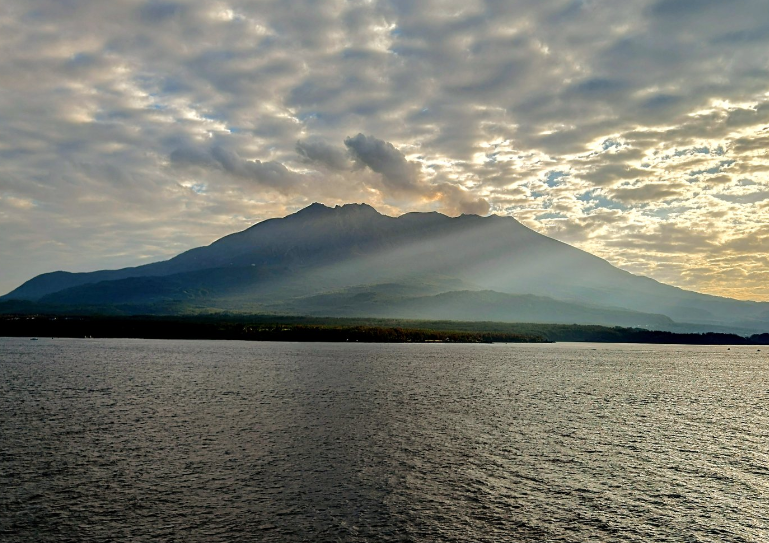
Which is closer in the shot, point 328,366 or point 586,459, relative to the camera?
point 586,459


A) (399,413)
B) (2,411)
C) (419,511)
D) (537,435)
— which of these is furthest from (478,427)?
(2,411)

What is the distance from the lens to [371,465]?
47.1m

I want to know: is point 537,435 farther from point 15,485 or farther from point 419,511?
point 15,485

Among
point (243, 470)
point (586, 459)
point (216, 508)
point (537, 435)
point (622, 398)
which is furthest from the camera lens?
point (622, 398)

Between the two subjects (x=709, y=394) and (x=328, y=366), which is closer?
(x=709, y=394)

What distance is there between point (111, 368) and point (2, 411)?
61.2m

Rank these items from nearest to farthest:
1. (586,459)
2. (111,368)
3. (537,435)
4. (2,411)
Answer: (586,459)
(537,435)
(2,411)
(111,368)

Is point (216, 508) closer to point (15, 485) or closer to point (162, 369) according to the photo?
point (15, 485)

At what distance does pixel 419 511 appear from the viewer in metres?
36.2

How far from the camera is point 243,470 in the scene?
44.1 meters

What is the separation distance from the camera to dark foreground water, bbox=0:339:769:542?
110 ft

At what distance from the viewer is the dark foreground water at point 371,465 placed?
110 ft

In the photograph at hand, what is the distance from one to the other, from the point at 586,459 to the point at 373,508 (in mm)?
24462

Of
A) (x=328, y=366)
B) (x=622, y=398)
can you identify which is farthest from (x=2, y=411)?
(x=622, y=398)
